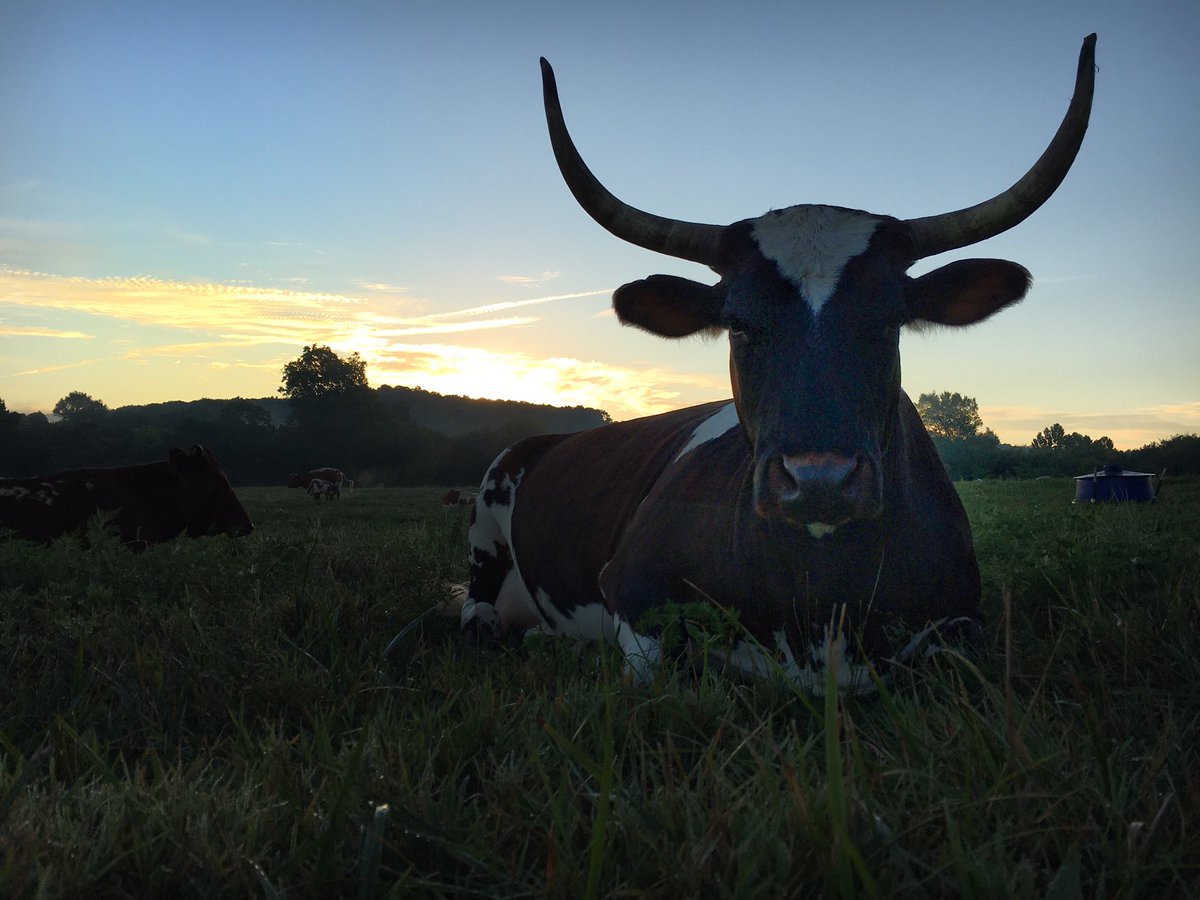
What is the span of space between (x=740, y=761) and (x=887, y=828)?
23.3 inches

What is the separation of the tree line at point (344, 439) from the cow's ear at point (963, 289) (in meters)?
25.3

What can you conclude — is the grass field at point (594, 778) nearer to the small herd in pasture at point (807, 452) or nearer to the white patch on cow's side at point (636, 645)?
the white patch on cow's side at point (636, 645)

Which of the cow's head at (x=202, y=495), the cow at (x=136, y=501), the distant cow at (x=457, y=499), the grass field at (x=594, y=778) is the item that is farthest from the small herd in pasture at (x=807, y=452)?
the distant cow at (x=457, y=499)

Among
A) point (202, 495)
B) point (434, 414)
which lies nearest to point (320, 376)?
point (434, 414)

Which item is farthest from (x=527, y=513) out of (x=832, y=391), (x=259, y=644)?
(x=832, y=391)

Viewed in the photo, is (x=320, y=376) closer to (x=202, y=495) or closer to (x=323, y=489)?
(x=323, y=489)

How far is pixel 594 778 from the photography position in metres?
1.96

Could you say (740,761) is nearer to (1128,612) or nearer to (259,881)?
(259,881)

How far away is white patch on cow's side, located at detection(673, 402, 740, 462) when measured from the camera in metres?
4.38

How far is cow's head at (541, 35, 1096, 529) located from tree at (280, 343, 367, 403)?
6888 centimetres

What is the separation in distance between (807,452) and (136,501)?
10.5 metres

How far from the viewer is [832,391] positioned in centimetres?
303

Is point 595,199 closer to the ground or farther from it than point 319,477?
farther from it

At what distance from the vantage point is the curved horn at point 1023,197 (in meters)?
3.61
